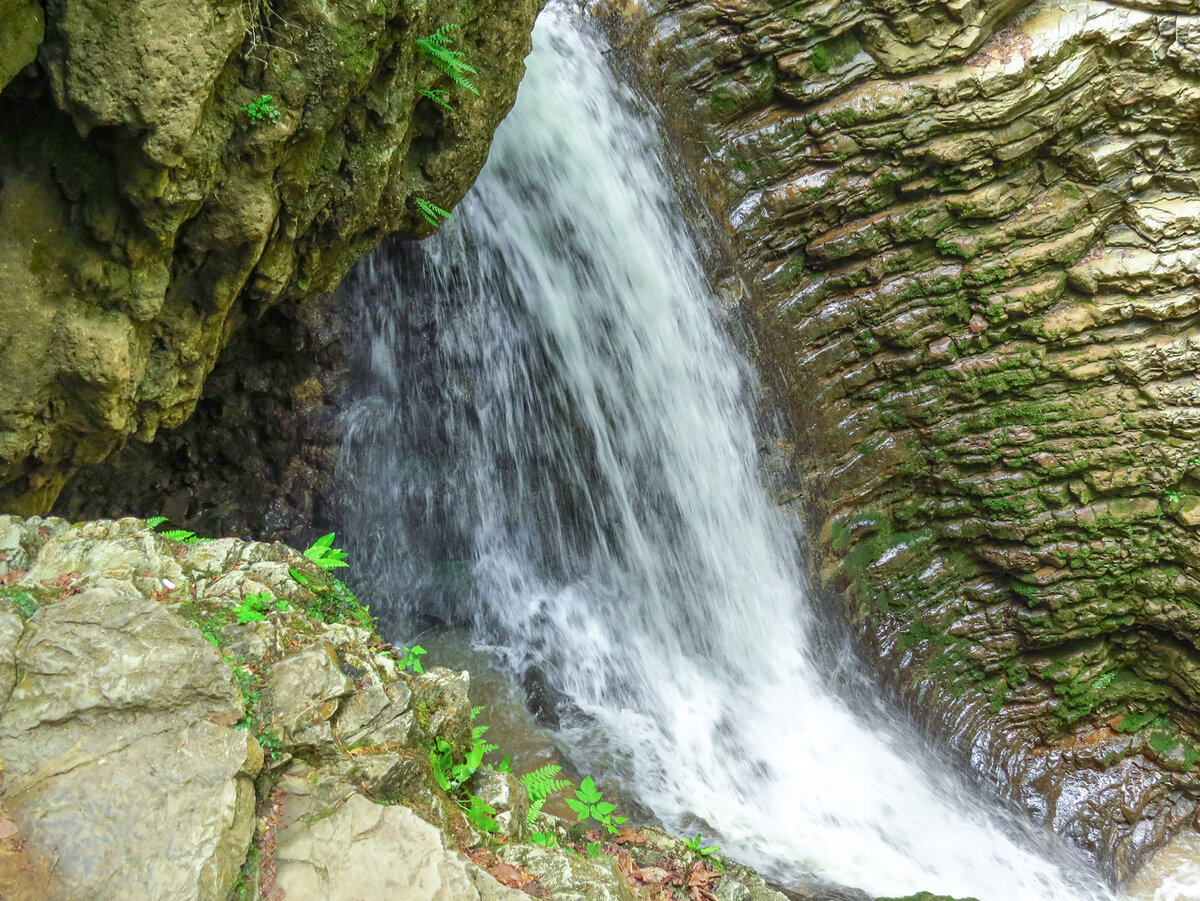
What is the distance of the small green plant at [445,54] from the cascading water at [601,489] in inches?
79.4

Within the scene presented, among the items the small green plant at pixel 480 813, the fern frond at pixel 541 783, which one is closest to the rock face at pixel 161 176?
the small green plant at pixel 480 813

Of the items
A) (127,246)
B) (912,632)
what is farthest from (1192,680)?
(127,246)

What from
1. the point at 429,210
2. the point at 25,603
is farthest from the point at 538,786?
the point at 429,210

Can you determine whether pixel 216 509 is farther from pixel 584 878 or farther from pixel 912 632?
pixel 912 632

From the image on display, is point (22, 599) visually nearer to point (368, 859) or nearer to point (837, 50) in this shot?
point (368, 859)

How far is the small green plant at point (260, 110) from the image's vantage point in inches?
128

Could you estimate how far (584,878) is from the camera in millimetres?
2809

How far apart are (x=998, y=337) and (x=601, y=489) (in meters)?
4.36

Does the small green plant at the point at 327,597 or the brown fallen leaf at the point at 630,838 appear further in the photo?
the brown fallen leaf at the point at 630,838

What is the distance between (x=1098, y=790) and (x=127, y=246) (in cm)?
992

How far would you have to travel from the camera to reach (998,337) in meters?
7.84

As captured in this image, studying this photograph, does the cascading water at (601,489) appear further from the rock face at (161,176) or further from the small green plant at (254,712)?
the small green plant at (254,712)

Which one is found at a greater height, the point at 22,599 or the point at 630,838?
the point at 22,599

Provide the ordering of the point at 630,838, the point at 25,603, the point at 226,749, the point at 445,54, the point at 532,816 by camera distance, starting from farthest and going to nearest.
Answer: the point at 445,54
the point at 630,838
the point at 532,816
the point at 25,603
the point at 226,749
